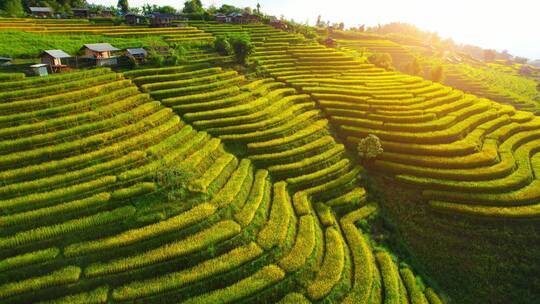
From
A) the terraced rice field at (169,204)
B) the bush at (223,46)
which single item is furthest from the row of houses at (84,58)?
the bush at (223,46)

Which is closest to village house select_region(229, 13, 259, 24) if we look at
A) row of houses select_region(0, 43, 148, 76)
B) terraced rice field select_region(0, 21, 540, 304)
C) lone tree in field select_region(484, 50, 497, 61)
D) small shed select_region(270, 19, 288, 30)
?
small shed select_region(270, 19, 288, 30)

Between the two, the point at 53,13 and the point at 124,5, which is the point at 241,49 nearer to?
the point at 53,13

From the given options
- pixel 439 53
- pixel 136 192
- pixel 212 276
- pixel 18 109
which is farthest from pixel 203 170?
pixel 439 53

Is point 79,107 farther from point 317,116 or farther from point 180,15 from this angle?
point 180,15

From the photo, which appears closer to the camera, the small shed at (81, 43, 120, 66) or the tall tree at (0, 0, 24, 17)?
the small shed at (81, 43, 120, 66)

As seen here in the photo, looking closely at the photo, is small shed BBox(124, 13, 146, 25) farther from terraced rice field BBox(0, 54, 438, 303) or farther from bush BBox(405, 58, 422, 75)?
bush BBox(405, 58, 422, 75)

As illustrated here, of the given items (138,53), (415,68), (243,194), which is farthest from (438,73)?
(243,194)
